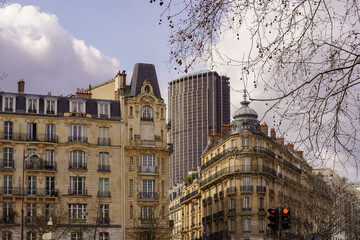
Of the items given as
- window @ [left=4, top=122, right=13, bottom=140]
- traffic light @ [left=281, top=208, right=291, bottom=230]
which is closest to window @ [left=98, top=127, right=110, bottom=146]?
window @ [left=4, top=122, right=13, bottom=140]

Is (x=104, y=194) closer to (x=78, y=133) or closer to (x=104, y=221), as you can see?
(x=104, y=221)

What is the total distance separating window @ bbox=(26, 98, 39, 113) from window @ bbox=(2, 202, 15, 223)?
32.6ft

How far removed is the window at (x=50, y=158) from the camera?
70.9m

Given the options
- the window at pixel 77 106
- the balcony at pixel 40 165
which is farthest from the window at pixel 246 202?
the balcony at pixel 40 165

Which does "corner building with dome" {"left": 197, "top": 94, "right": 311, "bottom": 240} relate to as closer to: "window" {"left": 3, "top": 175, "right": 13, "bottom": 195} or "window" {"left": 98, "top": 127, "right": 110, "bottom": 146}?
"window" {"left": 98, "top": 127, "right": 110, "bottom": 146}

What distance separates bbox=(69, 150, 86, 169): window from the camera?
71.8 meters

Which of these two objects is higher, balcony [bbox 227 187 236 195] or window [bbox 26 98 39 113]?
window [bbox 26 98 39 113]

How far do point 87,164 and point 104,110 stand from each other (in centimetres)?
672

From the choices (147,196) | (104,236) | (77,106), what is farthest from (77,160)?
(104,236)

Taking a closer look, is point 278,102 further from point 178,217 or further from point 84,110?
point 178,217

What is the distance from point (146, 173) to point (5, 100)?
16.4 meters

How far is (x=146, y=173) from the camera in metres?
73.3

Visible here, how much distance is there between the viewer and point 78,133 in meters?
73.2

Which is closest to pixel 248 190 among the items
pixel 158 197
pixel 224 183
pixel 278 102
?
pixel 224 183
